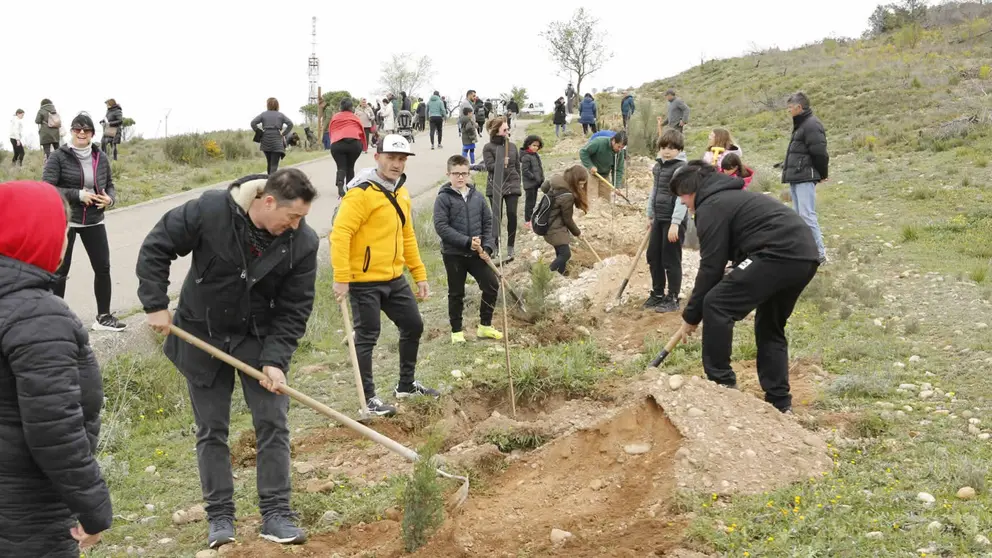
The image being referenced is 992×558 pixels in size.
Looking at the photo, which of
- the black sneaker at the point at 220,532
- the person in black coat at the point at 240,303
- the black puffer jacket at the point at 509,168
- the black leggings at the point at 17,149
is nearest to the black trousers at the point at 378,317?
the person in black coat at the point at 240,303

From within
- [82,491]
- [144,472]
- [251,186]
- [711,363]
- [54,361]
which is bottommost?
[144,472]

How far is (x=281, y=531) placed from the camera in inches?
169

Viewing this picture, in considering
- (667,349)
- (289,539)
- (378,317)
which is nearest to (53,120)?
(378,317)

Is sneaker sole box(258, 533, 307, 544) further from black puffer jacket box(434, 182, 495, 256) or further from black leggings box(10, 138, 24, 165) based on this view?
black leggings box(10, 138, 24, 165)

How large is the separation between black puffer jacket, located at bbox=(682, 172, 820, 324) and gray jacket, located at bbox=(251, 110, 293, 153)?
35.4 feet

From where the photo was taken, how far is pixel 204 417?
14.2 feet

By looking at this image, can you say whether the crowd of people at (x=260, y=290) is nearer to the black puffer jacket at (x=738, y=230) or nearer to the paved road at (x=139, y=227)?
the black puffer jacket at (x=738, y=230)

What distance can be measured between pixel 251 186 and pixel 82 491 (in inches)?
66.7

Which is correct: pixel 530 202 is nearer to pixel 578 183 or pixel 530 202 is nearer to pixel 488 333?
pixel 578 183

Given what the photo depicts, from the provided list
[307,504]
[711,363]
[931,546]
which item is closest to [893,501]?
[931,546]

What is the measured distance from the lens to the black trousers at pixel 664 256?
8539 millimetres

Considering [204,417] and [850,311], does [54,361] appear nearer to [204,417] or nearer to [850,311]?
[204,417]

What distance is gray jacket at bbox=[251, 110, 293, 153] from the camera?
1480cm

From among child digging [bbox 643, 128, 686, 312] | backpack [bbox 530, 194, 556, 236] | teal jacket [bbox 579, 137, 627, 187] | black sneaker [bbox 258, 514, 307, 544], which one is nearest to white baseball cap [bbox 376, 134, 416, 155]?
black sneaker [bbox 258, 514, 307, 544]
